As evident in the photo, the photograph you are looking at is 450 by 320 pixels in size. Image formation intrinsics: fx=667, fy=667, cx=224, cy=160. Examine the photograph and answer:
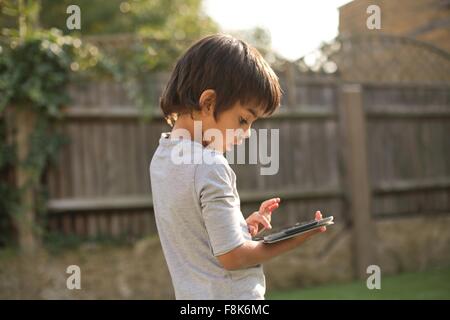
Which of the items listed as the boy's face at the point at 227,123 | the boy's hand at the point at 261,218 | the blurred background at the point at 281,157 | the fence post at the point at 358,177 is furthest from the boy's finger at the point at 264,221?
the fence post at the point at 358,177

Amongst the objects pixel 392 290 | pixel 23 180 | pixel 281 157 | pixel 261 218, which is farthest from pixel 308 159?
pixel 261 218

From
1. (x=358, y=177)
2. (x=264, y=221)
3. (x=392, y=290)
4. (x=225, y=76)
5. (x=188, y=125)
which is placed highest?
(x=225, y=76)

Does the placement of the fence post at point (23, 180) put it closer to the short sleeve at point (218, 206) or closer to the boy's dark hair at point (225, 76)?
the boy's dark hair at point (225, 76)

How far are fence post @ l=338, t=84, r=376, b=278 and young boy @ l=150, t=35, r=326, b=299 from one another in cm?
468

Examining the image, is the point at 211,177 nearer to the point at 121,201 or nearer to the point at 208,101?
the point at 208,101

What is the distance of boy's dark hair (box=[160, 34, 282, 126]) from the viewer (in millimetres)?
1647

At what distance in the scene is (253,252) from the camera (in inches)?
62.4

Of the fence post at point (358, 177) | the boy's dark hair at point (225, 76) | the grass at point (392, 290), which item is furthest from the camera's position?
the fence post at point (358, 177)

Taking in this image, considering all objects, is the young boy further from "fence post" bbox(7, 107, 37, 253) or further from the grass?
"fence post" bbox(7, 107, 37, 253)

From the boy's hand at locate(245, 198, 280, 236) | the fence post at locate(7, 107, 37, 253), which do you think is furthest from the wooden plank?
the boy's hand at locate(245, 198, 280, 236)

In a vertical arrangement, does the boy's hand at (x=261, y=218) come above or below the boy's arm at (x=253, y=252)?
above

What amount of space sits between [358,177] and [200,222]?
486cm

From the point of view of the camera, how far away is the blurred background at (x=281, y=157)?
5.11 meters

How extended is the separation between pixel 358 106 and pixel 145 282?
2.58 metres
